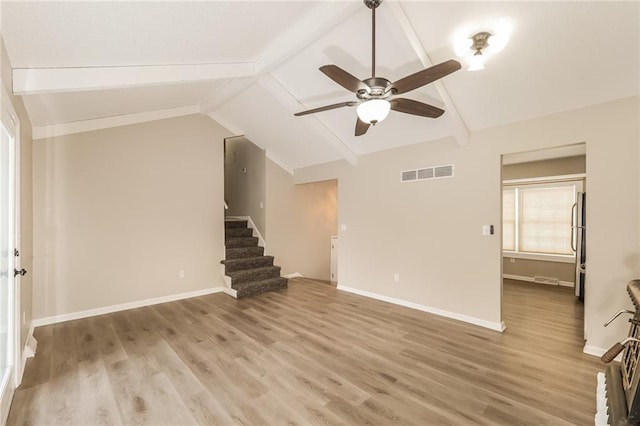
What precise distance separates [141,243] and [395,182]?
13.9 feet

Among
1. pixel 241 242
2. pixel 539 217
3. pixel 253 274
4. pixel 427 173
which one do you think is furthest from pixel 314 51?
pixel 539 217

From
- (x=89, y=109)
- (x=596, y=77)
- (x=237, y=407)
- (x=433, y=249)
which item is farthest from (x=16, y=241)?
(x=596, y=77)

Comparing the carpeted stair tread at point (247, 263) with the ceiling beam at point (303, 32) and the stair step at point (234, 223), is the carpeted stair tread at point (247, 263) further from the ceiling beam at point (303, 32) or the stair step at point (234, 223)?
the ceiling beam at point (303, 32)

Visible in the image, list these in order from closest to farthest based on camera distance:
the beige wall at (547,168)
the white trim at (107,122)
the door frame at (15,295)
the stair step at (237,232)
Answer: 1. the door frame at (15,295)
2. the white trim at (107,122)
3. the beige wall at (547,168)
4. the stair step at (237,232)

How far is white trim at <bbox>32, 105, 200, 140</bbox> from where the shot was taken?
3.70 meters

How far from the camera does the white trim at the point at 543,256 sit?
18.4 ft

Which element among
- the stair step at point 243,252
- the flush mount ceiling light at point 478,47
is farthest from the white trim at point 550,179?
the stair step at point 243,252

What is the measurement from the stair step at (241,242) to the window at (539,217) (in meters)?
5.86

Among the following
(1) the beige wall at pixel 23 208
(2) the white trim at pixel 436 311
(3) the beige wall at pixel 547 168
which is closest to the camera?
(1) the beige wall at pixel 23 208

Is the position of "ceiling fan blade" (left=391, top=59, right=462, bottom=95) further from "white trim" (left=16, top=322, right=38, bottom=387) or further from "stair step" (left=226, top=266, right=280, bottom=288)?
"stair step" (left=226, top=266, right=280, bottom=288)

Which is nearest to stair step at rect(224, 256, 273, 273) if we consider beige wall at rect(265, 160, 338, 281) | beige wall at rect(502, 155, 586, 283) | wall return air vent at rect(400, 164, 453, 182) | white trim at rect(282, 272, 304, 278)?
beige wall at rect(265, 160, 338, 281)

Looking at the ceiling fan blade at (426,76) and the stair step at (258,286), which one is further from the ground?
the ceiling fan blade at (426,76)

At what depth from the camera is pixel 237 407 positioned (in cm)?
211

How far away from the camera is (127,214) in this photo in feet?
14.2
